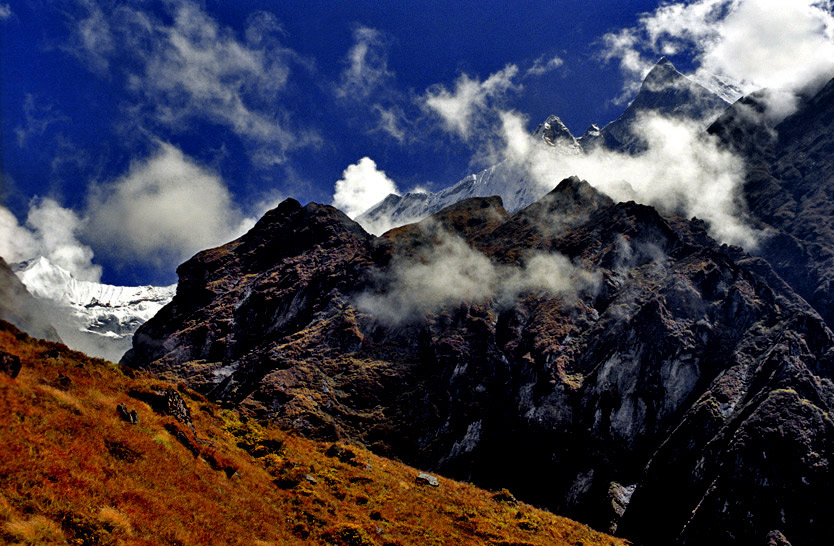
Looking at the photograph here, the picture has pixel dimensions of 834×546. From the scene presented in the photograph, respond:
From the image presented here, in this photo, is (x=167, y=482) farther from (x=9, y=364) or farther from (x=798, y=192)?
(x=798, y=192)

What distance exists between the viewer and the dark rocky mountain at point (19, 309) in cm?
12015

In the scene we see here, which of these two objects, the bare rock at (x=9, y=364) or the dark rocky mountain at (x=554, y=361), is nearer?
the bare rock at (x=9, y=364)

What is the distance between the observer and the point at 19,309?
129750mm

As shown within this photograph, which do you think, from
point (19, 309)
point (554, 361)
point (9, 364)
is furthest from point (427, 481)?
point (19, 309)

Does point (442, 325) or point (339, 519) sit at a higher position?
point (442, 325)

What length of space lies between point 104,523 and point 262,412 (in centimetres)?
6834

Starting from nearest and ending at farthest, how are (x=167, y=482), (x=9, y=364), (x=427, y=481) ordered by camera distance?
(x=167, y=482) → (x=9, y=364) → (x=427, y=481)

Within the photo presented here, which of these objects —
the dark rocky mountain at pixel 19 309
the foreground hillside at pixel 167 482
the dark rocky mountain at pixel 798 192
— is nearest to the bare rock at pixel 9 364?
the foreground hillside at pixel 167 482

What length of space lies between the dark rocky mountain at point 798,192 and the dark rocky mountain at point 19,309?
214 metres

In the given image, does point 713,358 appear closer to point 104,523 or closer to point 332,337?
point 332,337

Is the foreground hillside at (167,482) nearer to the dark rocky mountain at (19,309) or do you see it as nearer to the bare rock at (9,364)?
the bare rock at (9,364)

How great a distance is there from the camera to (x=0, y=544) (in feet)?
40.3

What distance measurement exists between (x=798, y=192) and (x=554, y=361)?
453ft

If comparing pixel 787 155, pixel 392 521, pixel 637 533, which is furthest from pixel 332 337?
pixel 787 155
